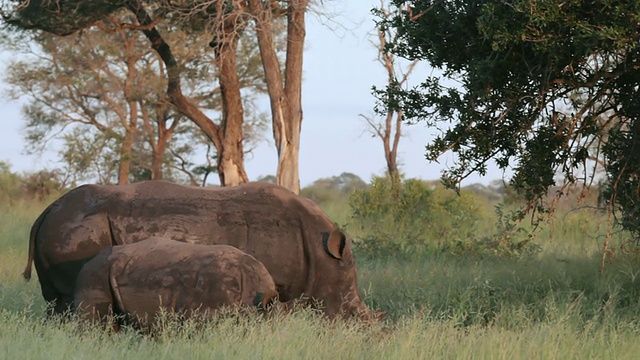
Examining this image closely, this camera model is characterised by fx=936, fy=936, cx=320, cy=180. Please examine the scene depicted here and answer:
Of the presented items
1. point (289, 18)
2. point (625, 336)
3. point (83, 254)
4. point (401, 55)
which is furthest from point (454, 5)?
point (289, 18)

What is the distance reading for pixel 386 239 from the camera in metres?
14.5

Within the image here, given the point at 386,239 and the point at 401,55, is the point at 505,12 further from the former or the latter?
the point at 386,239

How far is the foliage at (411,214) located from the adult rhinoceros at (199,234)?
23.2ft

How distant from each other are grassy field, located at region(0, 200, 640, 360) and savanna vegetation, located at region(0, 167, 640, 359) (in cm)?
2

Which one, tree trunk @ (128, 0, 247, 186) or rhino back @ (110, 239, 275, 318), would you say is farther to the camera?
tree trunk @ (128, 0, 247, 186)

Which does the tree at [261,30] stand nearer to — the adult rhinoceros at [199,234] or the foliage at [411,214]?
the foliage at [411,214]

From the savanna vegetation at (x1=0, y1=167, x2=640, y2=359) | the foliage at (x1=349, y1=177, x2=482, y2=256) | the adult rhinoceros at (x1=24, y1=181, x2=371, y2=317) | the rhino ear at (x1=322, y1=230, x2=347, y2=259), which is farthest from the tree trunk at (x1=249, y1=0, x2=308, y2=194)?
the rhino ear at (x1=322, y1=230, x2=347, y2=259)

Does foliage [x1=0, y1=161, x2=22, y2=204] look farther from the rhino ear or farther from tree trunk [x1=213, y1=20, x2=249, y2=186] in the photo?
the rhino ear

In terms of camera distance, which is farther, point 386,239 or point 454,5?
point 386,239

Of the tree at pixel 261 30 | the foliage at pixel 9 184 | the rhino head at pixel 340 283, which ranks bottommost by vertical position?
the rhino head at pixel 340 283

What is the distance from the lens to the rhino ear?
297 inches

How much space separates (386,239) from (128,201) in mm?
7331

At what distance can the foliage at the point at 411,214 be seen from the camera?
1588cm

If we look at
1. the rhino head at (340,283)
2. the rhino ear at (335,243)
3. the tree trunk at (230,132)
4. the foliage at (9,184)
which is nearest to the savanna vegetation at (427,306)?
the rhino head at (340,283)
